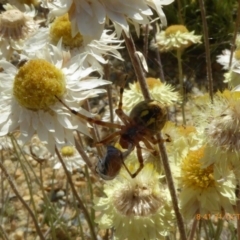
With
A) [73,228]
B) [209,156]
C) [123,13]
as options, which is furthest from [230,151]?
[73,228]

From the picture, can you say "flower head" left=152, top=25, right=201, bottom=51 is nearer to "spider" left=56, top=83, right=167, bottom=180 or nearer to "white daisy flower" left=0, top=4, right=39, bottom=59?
"white daisy flower" left=0, top=4, right=39, bottom=59

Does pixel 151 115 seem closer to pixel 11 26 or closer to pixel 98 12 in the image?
pixel 98 12

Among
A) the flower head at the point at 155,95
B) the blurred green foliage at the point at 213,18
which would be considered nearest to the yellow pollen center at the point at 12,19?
the flower head at the point at 155,95

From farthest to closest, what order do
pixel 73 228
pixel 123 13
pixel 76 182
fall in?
pixel 76 182
pixel 73 228
pixel 123 13

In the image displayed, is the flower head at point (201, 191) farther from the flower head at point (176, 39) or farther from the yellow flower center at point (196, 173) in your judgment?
the flower head at point (176, 39)

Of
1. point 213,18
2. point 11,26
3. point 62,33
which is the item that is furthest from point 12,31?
point 213,18

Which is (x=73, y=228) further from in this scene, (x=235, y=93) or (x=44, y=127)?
(x=235, y=93)
